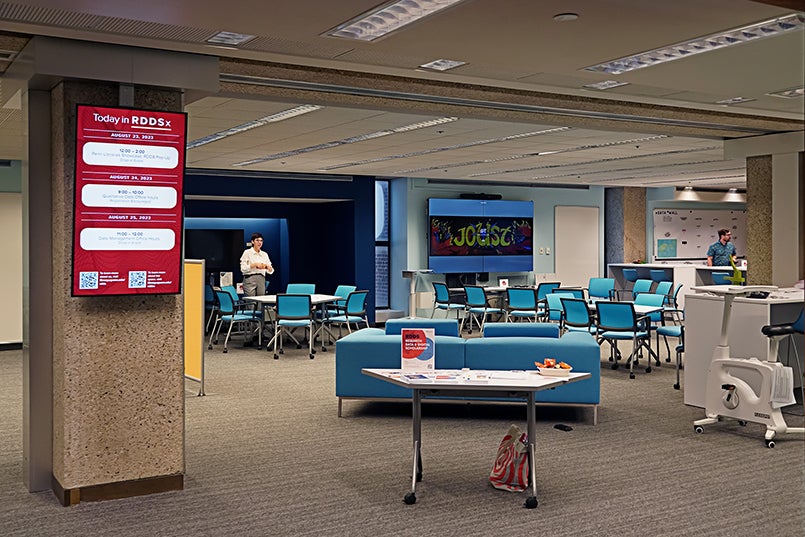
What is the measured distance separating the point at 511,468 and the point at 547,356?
214 centimetres

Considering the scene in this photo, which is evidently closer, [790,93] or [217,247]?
[790,93]

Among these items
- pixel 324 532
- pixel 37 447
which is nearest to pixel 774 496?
pixel 324 532

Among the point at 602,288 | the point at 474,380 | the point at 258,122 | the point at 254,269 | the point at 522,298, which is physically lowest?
the point at 474,380

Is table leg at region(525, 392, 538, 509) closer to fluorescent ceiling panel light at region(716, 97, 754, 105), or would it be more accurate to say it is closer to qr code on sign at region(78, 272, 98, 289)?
qr code on sign at region(78, 272, 98, 289)

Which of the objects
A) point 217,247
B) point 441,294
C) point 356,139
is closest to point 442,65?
point 356,139

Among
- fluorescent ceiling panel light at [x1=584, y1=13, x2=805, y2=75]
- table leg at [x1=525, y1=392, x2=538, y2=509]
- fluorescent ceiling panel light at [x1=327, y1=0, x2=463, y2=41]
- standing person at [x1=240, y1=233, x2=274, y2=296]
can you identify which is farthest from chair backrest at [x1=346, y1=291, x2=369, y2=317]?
fluorescent ceiling panel light at [x1=327, y1=0, x2=463, y2=41]

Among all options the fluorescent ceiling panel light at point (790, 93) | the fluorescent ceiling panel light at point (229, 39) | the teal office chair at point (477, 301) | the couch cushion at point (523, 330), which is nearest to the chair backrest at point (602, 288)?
the teal office chair at point (477, 301)

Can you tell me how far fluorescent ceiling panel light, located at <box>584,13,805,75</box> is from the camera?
4.77 metres

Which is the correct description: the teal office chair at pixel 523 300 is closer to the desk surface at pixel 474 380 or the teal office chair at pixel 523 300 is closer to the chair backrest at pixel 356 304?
the chair backrest at pixel 356 304

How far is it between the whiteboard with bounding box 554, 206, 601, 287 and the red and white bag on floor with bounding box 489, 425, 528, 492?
1373 cm

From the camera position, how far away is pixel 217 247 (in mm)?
16719

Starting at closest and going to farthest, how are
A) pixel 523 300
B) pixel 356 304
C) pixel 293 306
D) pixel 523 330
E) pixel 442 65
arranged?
pixel 442 65
pixel 523 330
pixel 293 306
pixel 356 304
pixel 523 300

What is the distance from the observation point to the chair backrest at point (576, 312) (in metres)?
10.8

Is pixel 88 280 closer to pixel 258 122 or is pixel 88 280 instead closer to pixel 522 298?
pixel 258 122
